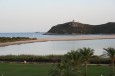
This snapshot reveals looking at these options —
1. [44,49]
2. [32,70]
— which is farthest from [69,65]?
[44,49]

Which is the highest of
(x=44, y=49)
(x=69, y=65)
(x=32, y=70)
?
(x=69, y=65)

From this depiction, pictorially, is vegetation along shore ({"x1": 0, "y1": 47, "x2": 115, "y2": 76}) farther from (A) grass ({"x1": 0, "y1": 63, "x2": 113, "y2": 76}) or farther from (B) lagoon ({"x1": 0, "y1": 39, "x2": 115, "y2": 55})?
(B) lagoon ({"x1": 0, "y1": 39, "x2": 115, "y2": 55})

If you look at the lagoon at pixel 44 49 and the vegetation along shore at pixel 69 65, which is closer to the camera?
the vegetation along shore at pixel 69 65

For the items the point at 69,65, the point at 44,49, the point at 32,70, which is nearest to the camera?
the point at 69,65

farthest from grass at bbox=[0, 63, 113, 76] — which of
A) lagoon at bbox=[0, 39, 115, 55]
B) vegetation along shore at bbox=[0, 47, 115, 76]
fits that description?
lagoon at bbox=[0, 39, 115, 55]

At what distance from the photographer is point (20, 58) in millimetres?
37656

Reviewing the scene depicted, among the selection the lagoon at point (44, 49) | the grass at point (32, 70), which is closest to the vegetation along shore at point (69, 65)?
the grass at point (32, 70)

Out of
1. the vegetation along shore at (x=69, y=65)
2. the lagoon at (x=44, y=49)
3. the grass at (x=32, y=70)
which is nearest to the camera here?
the vegetation along shore at (x=69, y=65)

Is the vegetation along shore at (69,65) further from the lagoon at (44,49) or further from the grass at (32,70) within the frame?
the lagoon at (44,49)

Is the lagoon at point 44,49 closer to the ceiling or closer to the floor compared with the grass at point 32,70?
closer to the floor

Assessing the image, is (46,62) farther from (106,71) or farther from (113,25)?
(113,25)

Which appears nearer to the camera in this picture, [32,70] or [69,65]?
[69,65]

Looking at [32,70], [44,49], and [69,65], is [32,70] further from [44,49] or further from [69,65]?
[44,49]

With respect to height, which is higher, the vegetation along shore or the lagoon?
the vegetation along shore
